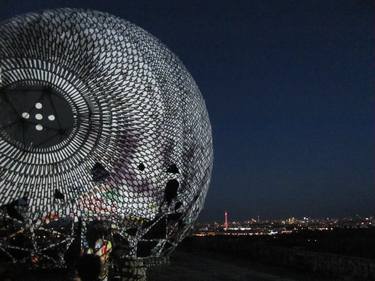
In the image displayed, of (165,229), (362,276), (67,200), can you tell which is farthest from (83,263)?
(362,276)

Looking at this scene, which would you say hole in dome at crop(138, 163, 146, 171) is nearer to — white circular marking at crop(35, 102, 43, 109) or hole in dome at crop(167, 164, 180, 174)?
hole in dome at crop(167, 164, 180, 174)

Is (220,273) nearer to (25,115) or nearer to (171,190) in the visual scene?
(171,190)

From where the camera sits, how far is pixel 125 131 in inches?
438

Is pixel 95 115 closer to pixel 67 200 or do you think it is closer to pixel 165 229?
pixel 67 200

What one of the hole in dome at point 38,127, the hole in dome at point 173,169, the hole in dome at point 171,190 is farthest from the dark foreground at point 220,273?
the hole in dome at point 38,127

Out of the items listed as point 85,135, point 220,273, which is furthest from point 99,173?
point 220,273

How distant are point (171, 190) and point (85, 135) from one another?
246cm

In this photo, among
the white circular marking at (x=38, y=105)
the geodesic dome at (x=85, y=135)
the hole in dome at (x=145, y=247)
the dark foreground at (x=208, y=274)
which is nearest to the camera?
the geodesic dome at (x=85, y=135)

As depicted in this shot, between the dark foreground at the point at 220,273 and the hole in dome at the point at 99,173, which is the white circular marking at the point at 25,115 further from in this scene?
the dark foreground at the point at 220,273

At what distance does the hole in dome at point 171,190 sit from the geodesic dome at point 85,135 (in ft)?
0.08

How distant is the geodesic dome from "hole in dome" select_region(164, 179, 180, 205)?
26mm

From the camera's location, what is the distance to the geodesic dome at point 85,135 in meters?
10.7

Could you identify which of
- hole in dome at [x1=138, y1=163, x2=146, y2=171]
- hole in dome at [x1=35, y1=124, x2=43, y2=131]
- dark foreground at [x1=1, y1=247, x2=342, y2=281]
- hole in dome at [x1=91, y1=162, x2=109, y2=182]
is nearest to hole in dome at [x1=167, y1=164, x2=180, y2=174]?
hole in dome at [x1=138, y1=163, x2=146, y2=171]

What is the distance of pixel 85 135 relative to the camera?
36.0 ft
